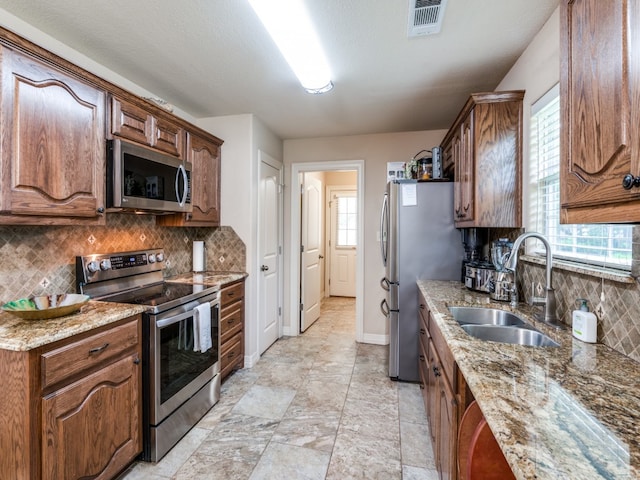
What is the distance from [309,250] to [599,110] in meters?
3.52

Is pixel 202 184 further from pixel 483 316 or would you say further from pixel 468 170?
pixel 483 316

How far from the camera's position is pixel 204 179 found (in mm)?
2824

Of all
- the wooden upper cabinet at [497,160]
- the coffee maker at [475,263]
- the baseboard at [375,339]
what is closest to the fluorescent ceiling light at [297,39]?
the wooden upper cabinet at [497,160]

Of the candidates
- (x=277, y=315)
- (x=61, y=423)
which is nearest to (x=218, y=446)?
(x=61, y=423)

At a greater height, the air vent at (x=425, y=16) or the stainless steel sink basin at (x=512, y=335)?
the air vent at (x=425, y=16)

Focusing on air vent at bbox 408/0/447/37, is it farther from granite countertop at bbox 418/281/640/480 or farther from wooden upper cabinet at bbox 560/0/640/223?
granite countertop at bbox 418/281/640/480

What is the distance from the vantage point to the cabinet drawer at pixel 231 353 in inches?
103

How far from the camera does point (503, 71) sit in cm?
222

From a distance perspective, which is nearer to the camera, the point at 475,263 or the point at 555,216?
the point at 555,216

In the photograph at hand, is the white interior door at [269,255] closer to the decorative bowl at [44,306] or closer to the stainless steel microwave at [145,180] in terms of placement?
the stainless steel microwave at [145,180]

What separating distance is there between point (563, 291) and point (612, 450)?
1.06 m

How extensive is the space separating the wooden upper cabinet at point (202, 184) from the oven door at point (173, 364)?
2.54 ft

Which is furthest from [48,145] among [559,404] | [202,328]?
[559,404]

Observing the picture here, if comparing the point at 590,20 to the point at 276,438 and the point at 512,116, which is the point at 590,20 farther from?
the point at 276,438
